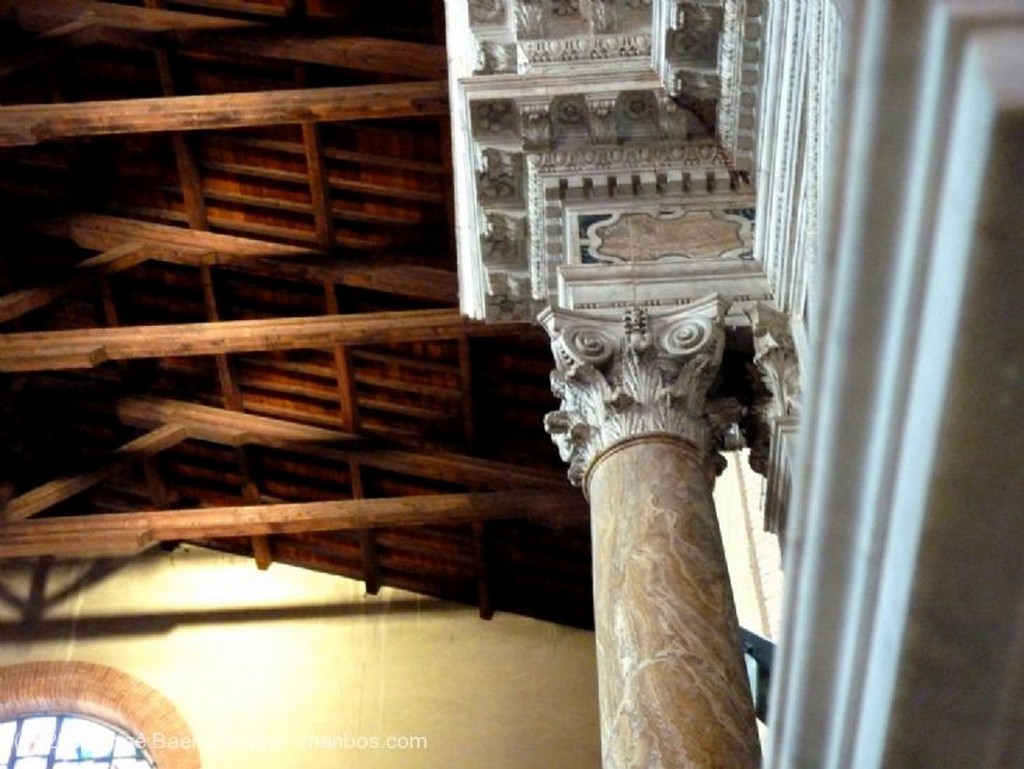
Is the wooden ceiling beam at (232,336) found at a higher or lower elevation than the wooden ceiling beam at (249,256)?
lower

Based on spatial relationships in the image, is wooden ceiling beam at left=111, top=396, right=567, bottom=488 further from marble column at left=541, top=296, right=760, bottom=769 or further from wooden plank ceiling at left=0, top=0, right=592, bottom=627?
marble column at left=541, top=296, right=760, bottom=769

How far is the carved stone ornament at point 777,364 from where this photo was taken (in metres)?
5.51

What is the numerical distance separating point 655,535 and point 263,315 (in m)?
6.90

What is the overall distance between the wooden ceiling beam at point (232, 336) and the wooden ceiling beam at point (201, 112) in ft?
5.24

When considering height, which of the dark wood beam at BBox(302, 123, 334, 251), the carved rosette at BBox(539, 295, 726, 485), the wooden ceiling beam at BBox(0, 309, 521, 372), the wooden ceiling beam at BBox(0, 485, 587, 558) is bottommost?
the wooden ceiling beam at BBox(0, 485, 587, 558)

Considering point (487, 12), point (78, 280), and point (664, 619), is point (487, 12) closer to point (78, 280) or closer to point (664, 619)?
point (664, 619)

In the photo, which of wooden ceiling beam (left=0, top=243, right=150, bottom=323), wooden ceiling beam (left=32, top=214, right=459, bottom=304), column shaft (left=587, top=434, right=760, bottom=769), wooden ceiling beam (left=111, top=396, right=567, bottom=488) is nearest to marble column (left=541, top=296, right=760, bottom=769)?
column shaft (left=587, top=434, right=760, bottom=769)

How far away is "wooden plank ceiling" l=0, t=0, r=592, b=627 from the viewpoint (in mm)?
9375

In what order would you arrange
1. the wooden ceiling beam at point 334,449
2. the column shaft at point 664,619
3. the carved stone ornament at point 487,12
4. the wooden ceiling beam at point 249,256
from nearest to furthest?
the column shaft at point 664,619 → the carved stone ornament at point 487,12 → the wooden ceiling beam at point 249,256 → the wooden ceiling beam at point 334,449

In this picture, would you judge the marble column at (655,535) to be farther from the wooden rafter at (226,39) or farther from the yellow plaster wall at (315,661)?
the yellow plaster wall at (315,661)

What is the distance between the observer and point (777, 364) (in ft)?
18.3

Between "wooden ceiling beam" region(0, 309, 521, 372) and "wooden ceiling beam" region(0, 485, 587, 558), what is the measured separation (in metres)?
1.63

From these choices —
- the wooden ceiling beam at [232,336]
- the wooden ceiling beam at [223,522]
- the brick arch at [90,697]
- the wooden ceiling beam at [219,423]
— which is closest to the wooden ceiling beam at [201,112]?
the wooden ceiling beam at [232,336]

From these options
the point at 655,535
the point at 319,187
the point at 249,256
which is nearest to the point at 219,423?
the point at 249,256
